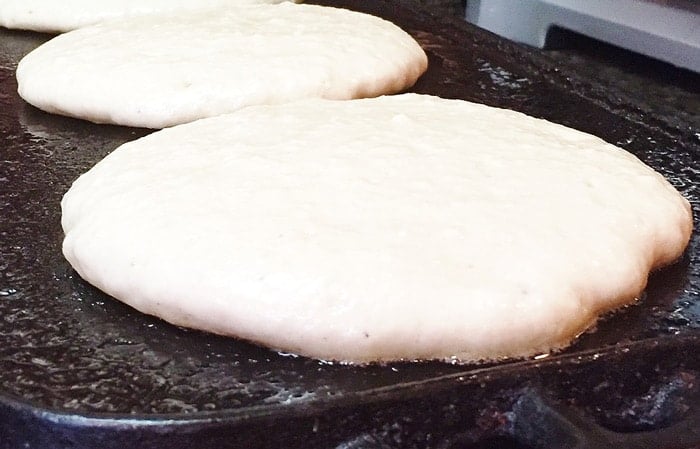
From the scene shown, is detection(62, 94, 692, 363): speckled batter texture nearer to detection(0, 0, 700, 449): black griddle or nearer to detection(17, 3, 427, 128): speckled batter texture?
detection(0, 0, 700, 449): black griddle

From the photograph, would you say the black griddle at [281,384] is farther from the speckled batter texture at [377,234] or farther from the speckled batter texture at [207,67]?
the speckled batter texture at [207,67]

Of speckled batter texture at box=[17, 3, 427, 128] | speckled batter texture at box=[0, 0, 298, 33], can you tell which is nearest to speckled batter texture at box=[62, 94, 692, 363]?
speckled batter texture at box=[17, 3, 427, 128]

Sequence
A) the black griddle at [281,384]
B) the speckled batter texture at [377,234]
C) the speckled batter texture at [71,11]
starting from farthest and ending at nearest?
the speckled batter texture at [71,11]
the speckled batter texture at [377,234]
the black griddle at [281,384]

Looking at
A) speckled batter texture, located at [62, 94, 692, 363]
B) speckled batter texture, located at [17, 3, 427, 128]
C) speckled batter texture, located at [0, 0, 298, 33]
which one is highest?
speckled batter texture, located at [62, 94, 692, 363]

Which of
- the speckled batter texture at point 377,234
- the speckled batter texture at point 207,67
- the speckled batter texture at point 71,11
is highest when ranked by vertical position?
the speckled batter texture at point 377,234

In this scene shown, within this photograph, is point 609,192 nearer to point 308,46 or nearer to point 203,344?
point 203,344

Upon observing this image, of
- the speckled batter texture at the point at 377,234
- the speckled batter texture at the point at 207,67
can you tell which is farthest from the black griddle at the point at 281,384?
the speckled batter texture at the point at 207,67
